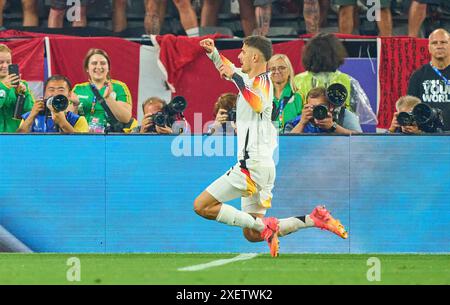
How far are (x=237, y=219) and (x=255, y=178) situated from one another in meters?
0.43

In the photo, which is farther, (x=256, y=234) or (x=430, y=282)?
(x=256, y=234)

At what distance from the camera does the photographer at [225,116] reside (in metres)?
13.3

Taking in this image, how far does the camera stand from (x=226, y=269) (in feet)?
36.4

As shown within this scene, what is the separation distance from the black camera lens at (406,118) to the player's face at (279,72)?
1.35 metres

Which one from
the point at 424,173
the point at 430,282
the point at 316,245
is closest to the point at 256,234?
the point at 316,245

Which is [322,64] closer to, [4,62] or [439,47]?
[439,47]

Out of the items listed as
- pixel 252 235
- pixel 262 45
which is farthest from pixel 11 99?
pixel 252 235

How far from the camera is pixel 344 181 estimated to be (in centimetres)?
1324

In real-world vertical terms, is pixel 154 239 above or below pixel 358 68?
below

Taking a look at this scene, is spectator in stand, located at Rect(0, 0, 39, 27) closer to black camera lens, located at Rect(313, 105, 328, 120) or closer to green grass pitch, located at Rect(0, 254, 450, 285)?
green grass pitch, located at Rect(0, 254, 450, 285)

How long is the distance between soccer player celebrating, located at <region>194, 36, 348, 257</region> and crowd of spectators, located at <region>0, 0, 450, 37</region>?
127 inches
